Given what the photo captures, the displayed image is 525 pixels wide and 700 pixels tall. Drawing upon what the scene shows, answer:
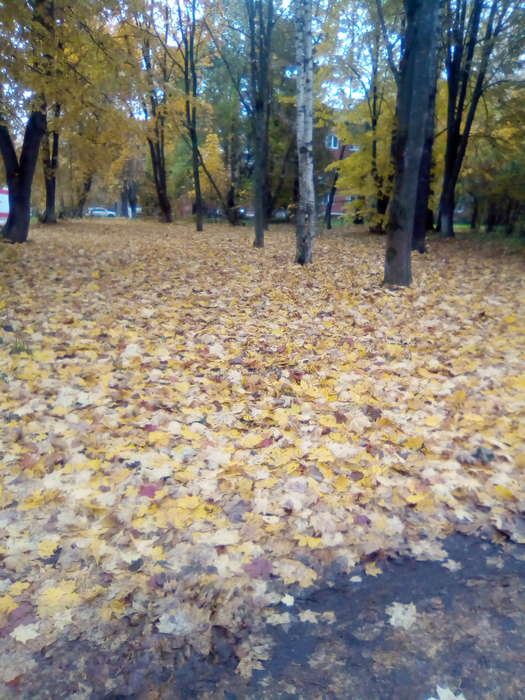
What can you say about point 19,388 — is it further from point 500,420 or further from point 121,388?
point 500,420

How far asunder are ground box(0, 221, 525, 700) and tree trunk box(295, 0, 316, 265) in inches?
198

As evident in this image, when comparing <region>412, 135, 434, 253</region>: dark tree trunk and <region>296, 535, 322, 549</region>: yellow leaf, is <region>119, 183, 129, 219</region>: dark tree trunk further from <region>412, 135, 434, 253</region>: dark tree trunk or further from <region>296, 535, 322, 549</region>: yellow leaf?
<region>296, 535, 322, 549</region>: yellow leaf

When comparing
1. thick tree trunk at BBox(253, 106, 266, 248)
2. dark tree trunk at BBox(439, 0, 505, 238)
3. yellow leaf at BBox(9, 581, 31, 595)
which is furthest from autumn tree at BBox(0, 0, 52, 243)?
dark tree trunk at BBox(439, 0, 505, 238)

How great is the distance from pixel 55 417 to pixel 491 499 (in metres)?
3.26

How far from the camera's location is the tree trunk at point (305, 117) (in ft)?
31.7

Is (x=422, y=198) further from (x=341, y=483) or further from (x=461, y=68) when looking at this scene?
(x=341, y=483)

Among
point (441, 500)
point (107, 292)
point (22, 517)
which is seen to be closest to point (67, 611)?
point (22, 517)

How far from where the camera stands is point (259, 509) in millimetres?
3072

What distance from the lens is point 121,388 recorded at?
4.62 meters

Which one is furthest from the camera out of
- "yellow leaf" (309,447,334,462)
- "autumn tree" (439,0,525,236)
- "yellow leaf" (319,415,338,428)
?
"autumn tree" (439,0,525,236)

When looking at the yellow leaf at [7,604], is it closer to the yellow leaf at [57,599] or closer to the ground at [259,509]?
the ground at [259,509]

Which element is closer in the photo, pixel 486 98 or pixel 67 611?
pixel 67 611

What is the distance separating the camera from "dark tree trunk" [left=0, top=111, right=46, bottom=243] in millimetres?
12188

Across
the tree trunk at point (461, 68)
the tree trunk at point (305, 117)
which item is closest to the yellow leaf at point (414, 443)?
the tree trunk at point (305, 117)
